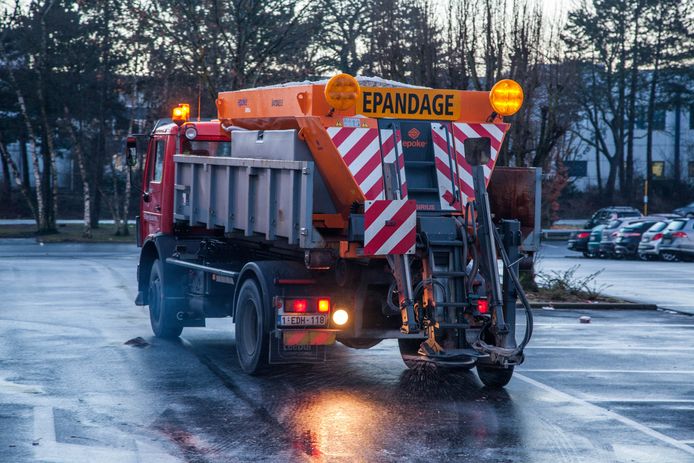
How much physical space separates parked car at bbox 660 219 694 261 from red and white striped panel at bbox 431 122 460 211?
1073 inches

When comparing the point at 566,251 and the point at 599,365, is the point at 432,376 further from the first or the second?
the point at 566,251

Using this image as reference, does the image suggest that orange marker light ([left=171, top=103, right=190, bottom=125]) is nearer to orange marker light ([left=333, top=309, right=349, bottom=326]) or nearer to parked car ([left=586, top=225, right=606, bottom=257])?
orange marker light ([left=333, top=309, right=349, bottom=326])

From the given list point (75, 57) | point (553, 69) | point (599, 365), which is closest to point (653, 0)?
point (75, 57)

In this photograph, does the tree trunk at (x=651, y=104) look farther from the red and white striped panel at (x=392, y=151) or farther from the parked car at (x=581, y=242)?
the red and white striped panel at (x=392, y=151)

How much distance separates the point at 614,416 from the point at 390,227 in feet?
8.35

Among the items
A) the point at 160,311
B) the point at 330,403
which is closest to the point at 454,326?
the point at 330,403

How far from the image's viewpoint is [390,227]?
1023cm

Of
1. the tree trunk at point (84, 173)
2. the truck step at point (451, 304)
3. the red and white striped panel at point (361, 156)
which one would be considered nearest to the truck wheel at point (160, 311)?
the red and white striped panel at point (361, 156)

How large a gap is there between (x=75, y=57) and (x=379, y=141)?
36.3 metres

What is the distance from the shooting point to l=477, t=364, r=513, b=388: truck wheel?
10.9 metres

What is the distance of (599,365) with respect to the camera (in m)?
12.8

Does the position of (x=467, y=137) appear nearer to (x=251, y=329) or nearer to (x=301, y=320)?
(x=301, y=320)

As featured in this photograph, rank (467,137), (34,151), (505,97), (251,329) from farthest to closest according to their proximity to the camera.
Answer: (34,151) → (251,329) → (505,97) → (467,137)

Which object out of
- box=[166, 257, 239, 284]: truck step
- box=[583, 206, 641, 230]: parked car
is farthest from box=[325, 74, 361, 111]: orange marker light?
box=[583, 206, 641, 230]: parked car
